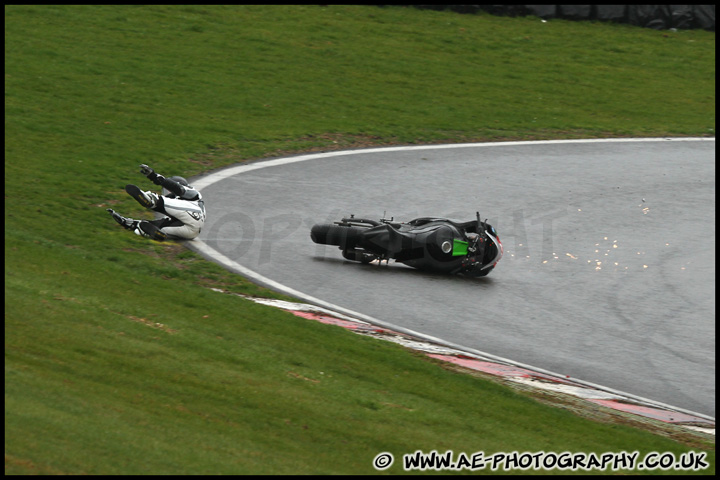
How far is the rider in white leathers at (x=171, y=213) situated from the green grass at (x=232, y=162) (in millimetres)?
223

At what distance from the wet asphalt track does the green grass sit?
57.8 inches

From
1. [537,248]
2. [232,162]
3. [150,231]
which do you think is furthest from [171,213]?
[537,248]

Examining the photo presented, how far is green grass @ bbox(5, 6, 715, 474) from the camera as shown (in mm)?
6652

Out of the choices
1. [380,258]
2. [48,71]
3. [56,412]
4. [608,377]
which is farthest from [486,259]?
[48,71]

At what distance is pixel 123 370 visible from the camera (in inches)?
291

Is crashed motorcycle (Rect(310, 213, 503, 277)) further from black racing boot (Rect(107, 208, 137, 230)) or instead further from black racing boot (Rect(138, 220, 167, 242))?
black racing boot (Rect(107, 208, 137, 230))

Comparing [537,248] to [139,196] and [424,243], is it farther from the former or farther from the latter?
[139,196]

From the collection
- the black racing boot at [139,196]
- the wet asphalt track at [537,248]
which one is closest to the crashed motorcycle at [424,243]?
the wet asphalt track at [537,248]

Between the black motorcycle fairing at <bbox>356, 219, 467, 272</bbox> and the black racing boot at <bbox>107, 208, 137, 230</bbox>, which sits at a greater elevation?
the black racing boot at <bbox>107, 208, 137, 230</bbox>

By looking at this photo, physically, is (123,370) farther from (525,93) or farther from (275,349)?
(525,93)

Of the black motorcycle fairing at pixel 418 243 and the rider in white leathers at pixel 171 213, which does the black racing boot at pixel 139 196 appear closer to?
the rider in white leathers at pixel 171 213

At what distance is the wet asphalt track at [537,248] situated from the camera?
11.2 m

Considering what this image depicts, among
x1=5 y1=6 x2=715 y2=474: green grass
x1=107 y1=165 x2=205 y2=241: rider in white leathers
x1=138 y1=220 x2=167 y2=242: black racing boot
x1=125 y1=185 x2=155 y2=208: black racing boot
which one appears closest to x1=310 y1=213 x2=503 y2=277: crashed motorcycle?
x1=107 y1=165 x2=205 y2=241: rider in white leathers

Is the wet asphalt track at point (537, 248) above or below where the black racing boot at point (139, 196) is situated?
below
